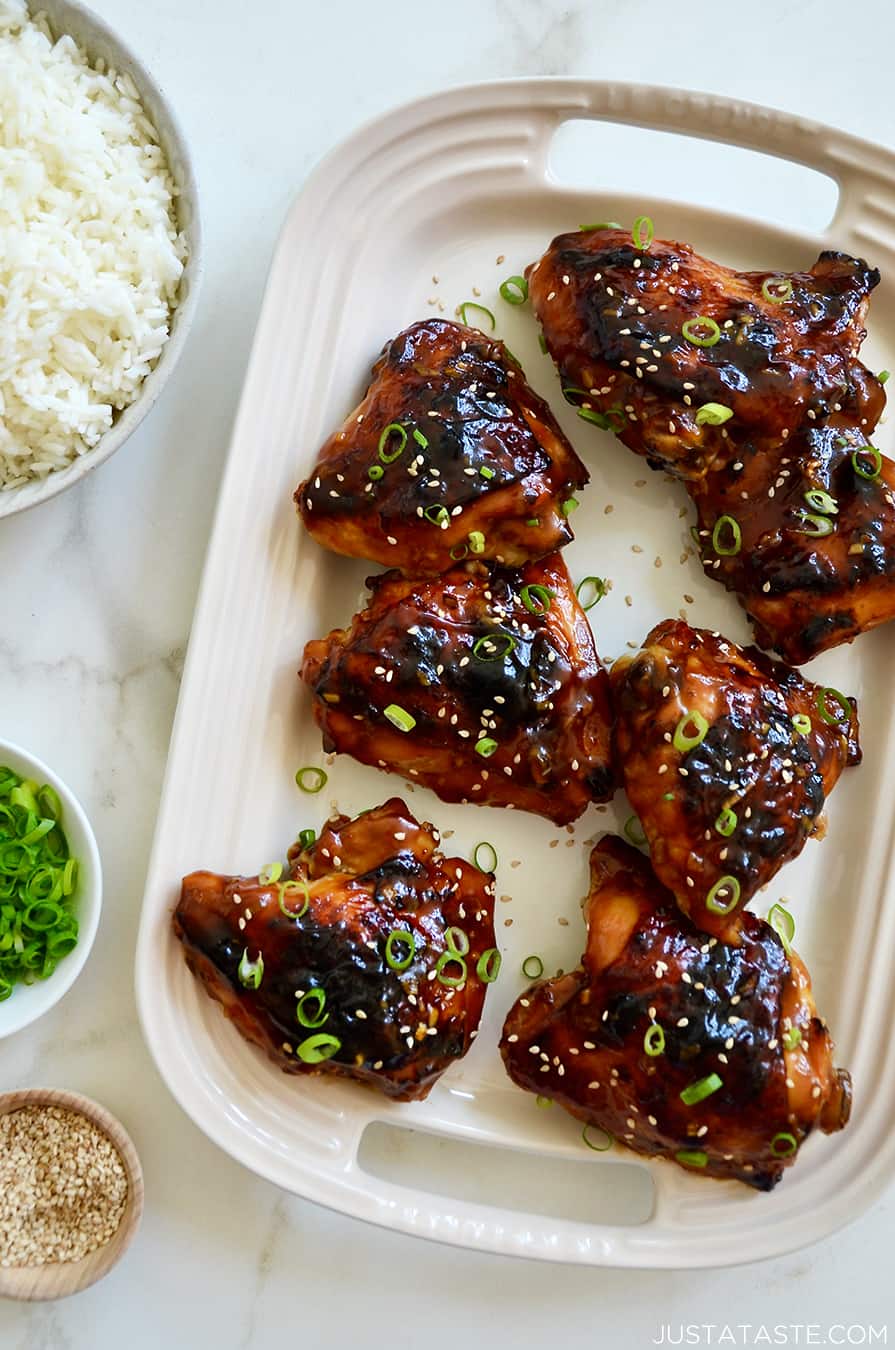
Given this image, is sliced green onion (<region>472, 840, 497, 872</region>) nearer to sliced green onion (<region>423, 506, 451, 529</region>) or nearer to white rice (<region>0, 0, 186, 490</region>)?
sliced green onion (<region>423, 506, 451, 529</region>)

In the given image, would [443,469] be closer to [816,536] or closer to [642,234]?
[642,234]

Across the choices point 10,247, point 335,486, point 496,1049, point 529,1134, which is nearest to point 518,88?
point 335,486

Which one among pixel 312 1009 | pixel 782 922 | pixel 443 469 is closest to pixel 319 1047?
pixel 312 1009

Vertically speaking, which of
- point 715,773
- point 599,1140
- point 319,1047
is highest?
point 715,773

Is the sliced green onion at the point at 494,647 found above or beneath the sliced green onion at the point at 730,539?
beneath

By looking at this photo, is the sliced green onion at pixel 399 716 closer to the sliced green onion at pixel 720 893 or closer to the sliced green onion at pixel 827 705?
the sliced green onion at pixel 720 893

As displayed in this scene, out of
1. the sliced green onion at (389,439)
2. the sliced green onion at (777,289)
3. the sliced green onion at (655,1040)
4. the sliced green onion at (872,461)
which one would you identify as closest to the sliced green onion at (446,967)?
the sliced green onion at (655,1040)

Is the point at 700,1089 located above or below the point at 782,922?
below
